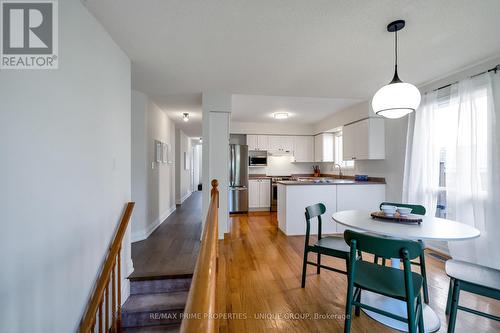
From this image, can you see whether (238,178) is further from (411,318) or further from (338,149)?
(411,318)

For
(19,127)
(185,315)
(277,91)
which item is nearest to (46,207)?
(19,127)

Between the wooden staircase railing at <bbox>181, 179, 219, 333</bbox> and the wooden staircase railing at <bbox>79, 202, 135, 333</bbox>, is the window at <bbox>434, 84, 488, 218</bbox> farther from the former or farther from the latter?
the wooden staircase railing at <bbox>79, 202, 135, 333</bbox>

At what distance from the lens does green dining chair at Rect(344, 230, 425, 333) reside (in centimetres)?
131

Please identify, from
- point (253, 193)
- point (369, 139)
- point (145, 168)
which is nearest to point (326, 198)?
point (369, 139)

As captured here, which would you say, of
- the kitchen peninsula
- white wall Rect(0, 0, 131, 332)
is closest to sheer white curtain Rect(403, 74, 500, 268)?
the kitchen peninsula

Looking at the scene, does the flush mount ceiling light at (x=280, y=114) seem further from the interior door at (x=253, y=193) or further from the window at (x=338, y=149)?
the interior door at (x=253, y=193)

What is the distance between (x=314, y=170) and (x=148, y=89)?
4892 mm

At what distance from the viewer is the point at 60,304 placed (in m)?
1.42

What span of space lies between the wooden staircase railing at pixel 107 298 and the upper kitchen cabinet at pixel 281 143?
4.46m

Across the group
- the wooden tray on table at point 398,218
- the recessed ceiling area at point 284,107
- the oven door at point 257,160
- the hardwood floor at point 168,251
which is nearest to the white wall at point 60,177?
the hardwood floor at point 168,251

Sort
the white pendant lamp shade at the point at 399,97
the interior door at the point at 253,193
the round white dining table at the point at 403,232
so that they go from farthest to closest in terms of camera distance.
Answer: the interior door at the point at 253,193 → the white pendant lamp shade at the point at 399,97 → the round white dining table at the point at 403,232

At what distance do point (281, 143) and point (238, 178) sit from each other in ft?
5.45

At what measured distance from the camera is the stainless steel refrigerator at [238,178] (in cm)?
562

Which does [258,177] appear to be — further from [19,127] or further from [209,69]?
[19,127]
